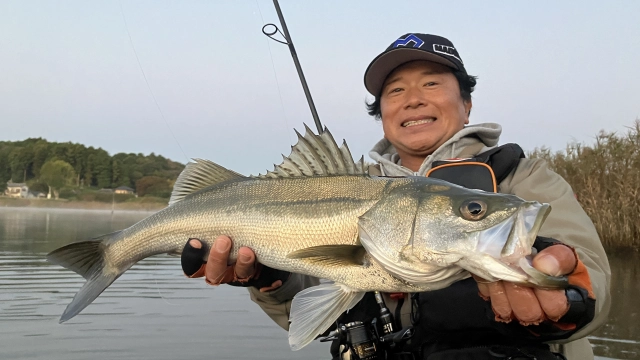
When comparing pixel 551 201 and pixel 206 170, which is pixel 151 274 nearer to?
pixel 206 170

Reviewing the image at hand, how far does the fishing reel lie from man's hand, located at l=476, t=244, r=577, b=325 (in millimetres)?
895

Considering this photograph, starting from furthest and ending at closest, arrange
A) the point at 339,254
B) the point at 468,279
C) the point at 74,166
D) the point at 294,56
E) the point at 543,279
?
1. the point at 74,166
2. the point at 294,56
3. the point at 468,279
4. the point at 339,254
5. the point at 543,279

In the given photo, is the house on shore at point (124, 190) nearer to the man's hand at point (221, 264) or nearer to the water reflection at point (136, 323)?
the water reflection at point (136, 323)

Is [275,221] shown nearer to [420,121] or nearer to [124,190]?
[420,121]

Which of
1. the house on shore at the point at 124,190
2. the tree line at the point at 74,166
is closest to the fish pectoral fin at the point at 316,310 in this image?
the tree line at the point at 74,166

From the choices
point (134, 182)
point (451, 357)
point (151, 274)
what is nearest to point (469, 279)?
point (451, 357)

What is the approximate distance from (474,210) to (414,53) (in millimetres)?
1872

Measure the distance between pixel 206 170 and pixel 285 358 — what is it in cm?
327

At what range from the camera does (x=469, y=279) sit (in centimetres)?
247

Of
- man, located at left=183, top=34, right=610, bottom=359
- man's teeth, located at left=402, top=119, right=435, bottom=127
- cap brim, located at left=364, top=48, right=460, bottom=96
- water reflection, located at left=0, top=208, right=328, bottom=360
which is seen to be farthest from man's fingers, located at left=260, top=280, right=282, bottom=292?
water reflection, located at left=0, top=208, right=328, bottom=360

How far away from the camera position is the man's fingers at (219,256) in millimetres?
2797

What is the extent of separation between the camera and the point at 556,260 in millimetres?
1735

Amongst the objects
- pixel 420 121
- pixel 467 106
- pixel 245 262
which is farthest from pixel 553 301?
pixel 467 106

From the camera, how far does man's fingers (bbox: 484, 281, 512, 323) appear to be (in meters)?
1.86
